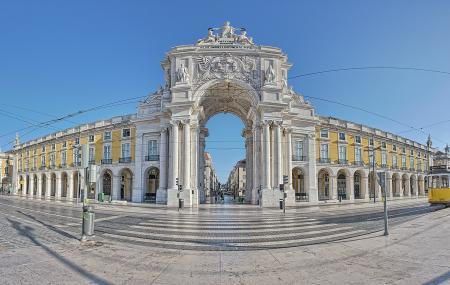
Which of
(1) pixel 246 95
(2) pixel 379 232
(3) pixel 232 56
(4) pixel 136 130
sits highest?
(3) pixel 232 56

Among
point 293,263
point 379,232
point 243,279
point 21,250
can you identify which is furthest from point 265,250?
point 21,250

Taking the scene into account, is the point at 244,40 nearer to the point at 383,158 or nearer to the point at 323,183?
the point at 323,183

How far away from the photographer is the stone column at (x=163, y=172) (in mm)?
36594

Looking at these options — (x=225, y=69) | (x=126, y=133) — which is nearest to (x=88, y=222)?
(x=225, y=69)

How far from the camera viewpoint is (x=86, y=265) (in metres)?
7.37

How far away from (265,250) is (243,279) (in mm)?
2995

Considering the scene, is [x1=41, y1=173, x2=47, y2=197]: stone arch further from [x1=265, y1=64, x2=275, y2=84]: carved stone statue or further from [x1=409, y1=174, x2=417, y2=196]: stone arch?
[x1=409, y1=174, x2=417, y2=196]: stone arch

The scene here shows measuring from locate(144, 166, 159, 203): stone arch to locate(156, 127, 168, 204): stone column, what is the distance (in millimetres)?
4822

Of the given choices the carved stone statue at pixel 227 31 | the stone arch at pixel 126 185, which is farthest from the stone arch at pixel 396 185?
the stone arch at pixel 126 185

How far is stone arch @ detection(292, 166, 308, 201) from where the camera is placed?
42166 millimetres

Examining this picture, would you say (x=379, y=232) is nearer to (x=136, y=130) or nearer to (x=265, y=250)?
(x=265, y=250)

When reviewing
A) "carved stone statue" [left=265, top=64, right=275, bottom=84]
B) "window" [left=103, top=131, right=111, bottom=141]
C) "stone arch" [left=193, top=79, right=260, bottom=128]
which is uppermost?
"carved stone statue" [left=265, top=64, right=275, bottom=84]

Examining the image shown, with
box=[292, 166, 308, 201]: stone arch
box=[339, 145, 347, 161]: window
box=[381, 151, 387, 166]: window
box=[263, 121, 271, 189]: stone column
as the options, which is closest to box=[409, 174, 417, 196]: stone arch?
box=[381, 151, 387, 166]: window

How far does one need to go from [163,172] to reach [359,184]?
33596mm
